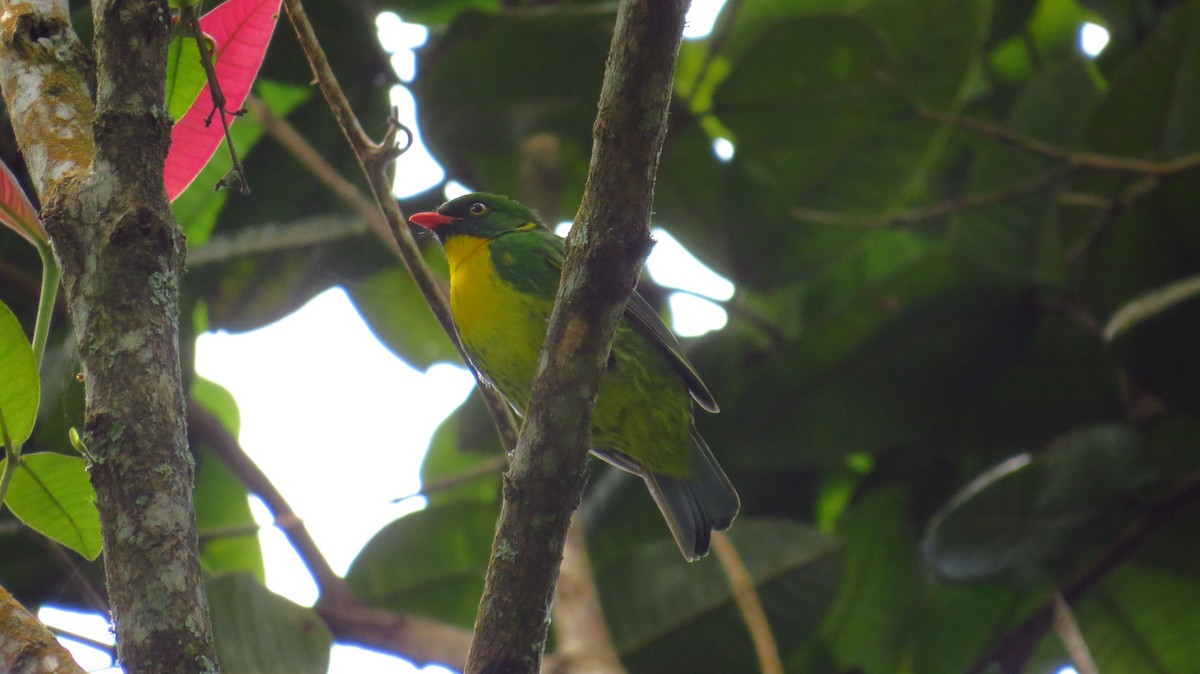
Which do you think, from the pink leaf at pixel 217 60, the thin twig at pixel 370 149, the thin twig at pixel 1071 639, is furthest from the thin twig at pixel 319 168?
the thin twig at pixel 1071 639

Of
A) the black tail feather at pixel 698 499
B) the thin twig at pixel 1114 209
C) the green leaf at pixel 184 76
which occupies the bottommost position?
the black tail feather at pixel 698 499

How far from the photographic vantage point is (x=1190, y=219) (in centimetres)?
372

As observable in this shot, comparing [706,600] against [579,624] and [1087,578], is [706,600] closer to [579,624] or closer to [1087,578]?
[579,624]

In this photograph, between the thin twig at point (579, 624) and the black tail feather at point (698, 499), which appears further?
the black tail feather at point (698, 499)

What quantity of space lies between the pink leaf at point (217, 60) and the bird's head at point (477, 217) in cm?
161

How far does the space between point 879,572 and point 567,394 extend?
2716 mm

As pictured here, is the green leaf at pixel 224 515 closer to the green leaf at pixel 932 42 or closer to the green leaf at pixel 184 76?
the green leaf at pixel 184 76

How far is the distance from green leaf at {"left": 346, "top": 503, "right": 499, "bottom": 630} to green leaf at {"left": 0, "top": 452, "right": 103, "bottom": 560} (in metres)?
2.38

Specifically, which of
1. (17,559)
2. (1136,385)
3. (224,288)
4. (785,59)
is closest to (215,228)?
(224,288)

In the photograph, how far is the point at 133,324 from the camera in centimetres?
153

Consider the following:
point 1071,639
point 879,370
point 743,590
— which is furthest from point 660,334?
point 1071,639

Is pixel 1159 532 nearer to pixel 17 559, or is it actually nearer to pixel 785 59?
pixel 785 59

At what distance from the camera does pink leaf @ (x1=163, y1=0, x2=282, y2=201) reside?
2.03m

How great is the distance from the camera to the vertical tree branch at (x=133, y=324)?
1431mm
